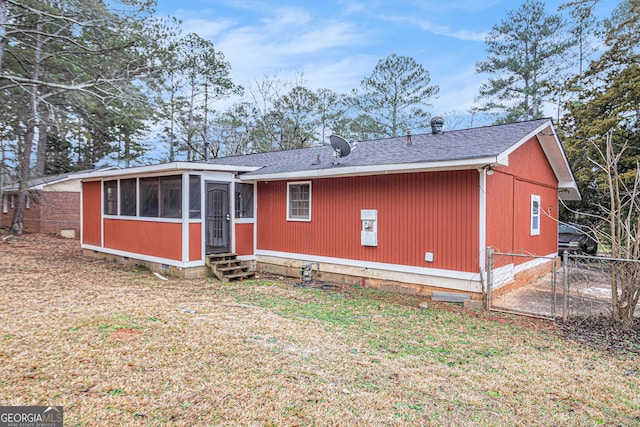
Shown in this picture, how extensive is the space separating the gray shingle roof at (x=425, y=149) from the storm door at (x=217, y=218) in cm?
86

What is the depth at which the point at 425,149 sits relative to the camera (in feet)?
26.1

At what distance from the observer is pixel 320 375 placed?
3689 millimetres

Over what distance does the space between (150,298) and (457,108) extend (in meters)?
23.8

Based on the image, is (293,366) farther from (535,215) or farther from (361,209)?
(535,215)

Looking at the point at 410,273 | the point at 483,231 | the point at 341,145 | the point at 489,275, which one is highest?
the point at 341,145

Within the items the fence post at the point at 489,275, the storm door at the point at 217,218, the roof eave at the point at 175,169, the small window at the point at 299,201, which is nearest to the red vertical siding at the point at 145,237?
the storm door at the point at 217,218

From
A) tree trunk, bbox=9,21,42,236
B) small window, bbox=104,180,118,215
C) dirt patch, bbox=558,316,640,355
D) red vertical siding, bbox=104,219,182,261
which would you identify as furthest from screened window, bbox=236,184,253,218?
dirt patch, bbox=558,316,640,355

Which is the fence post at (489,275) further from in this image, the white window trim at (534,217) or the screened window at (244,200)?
the screened window at (244,200)

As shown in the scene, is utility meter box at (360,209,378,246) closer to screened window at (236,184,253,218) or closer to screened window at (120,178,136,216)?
screened window at (236,184,253,218)

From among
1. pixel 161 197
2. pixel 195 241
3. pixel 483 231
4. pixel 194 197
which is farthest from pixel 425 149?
pixel 161 197

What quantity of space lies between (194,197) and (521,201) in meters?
7.75

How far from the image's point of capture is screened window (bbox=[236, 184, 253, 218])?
32.8 feet

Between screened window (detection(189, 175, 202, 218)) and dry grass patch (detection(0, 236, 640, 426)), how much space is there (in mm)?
2644

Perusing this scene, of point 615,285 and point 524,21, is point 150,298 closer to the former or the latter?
point 615,285
